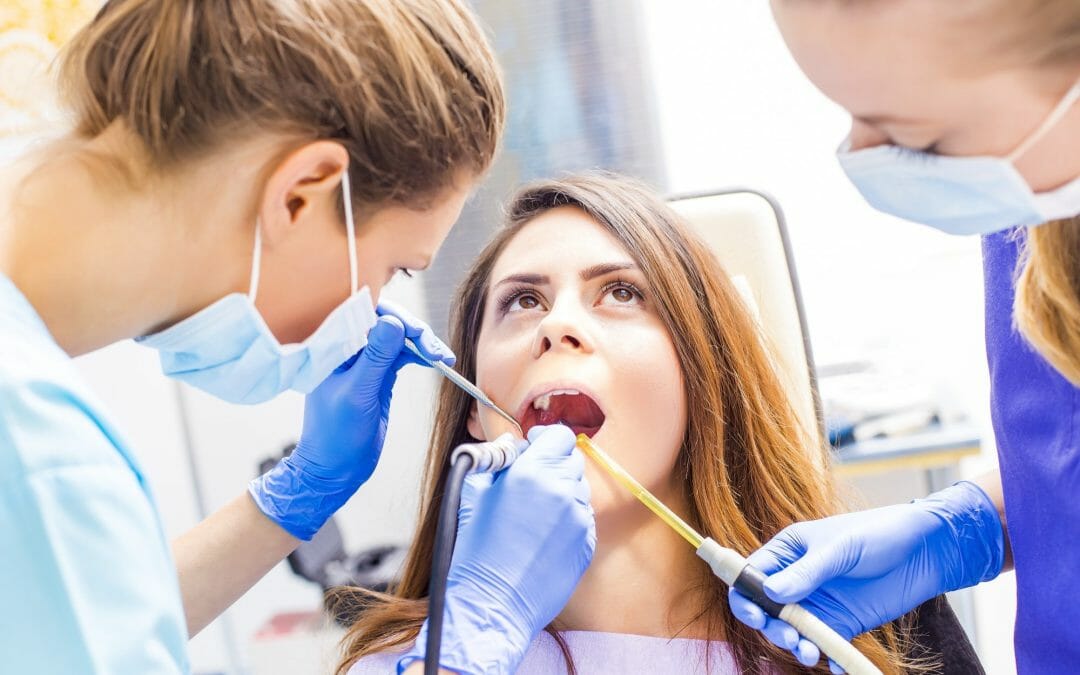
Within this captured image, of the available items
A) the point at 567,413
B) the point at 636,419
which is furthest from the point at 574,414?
the point at 636,419

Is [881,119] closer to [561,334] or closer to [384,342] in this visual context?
[561,334]

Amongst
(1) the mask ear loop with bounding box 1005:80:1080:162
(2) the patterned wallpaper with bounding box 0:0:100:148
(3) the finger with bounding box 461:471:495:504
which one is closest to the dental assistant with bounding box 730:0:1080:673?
(1) the mask ear loop with bounding box 1005:80:1080:162

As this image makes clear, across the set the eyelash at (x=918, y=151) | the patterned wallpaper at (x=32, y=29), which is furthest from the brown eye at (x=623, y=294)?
the patterned wallpaper at (x=32, y=29)

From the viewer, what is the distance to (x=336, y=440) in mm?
1508

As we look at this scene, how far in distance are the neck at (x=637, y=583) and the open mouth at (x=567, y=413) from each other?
0.15 m

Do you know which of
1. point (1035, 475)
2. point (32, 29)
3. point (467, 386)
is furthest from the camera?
point (32, 29)

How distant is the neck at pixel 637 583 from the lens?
1.39m

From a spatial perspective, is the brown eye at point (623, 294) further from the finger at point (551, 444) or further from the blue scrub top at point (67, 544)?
the blue scrub top at point (67, 544)

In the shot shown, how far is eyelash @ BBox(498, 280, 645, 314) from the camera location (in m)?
1.48

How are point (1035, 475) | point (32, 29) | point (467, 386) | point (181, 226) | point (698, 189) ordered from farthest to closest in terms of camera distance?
point (698, 189), point (32, 29), point (467, 386), point (1035, 475), point (181, 226)

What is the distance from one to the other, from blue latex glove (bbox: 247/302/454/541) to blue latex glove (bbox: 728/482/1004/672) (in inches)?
22.1

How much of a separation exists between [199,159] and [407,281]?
1844mm

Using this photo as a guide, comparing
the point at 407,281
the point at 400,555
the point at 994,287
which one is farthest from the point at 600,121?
the point at 994,287

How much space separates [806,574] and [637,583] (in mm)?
335
